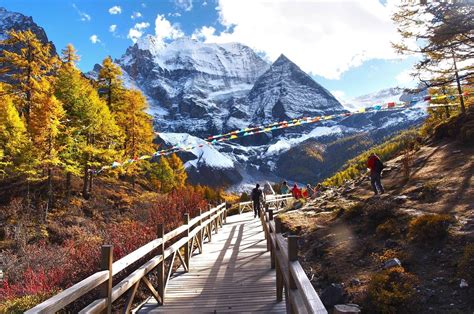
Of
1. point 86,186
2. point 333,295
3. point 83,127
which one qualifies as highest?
point 83,127

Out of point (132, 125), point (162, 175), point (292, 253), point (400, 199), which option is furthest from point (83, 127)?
point (162, 175)

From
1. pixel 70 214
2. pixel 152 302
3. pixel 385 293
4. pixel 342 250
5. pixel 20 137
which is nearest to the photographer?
pixel 385 293

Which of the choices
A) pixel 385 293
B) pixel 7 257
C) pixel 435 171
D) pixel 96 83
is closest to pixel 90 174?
pixel 96 83

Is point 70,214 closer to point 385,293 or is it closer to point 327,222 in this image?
point 327,222

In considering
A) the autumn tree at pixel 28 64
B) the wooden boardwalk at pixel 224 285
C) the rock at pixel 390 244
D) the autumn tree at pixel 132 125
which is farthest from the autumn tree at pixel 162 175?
the rock at pixel 390 244

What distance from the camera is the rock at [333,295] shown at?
22.5 ft

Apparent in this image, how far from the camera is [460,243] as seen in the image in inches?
293

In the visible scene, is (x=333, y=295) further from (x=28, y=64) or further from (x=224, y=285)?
(x=28, y=64)

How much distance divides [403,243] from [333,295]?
7.99ft

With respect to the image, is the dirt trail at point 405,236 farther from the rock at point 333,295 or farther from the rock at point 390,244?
the rock at point 333,295

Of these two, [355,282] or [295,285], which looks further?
[355,282]

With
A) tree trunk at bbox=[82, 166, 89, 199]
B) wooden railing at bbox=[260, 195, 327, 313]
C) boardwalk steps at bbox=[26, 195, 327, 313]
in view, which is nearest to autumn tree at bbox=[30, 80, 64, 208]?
tree trunk at bbox=[82, 166, 89, 199]

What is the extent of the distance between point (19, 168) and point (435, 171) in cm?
2430

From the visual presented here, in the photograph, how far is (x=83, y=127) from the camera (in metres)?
27.0
